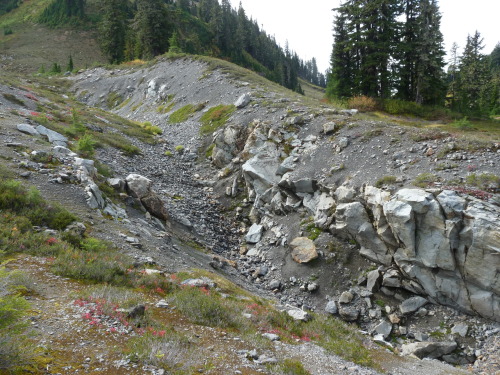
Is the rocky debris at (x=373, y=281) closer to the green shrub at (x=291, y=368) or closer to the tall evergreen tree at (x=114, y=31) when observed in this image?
the green shrub at (x=291, y=368)

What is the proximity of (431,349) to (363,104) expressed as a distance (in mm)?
30602

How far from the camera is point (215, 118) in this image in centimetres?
3459

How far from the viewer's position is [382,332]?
14.0m

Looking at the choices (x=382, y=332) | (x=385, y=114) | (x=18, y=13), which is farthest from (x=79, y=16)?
(x=382, y=332)

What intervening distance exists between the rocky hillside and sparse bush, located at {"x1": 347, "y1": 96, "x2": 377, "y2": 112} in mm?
10479

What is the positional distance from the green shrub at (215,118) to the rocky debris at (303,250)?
59.6 feet

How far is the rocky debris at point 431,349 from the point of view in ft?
41.3

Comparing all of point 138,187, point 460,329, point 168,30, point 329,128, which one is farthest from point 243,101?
point 168,30

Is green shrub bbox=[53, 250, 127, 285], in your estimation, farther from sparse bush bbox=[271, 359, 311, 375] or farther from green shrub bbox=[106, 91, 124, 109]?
green shrub bbox=[106, 91, 124, 109]

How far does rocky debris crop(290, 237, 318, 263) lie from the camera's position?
18.1m

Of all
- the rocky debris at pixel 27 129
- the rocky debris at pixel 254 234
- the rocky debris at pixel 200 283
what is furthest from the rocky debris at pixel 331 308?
the rocky debris at pixel 27 129

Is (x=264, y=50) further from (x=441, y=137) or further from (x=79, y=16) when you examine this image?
(x=441, y=137)

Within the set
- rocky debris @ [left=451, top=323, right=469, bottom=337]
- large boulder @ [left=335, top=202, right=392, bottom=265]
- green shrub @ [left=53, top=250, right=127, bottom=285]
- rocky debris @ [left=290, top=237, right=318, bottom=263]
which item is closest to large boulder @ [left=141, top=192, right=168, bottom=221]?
green shrub @ [left=53, top=250, right=127, bottom=285]

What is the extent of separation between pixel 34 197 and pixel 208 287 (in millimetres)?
8368
